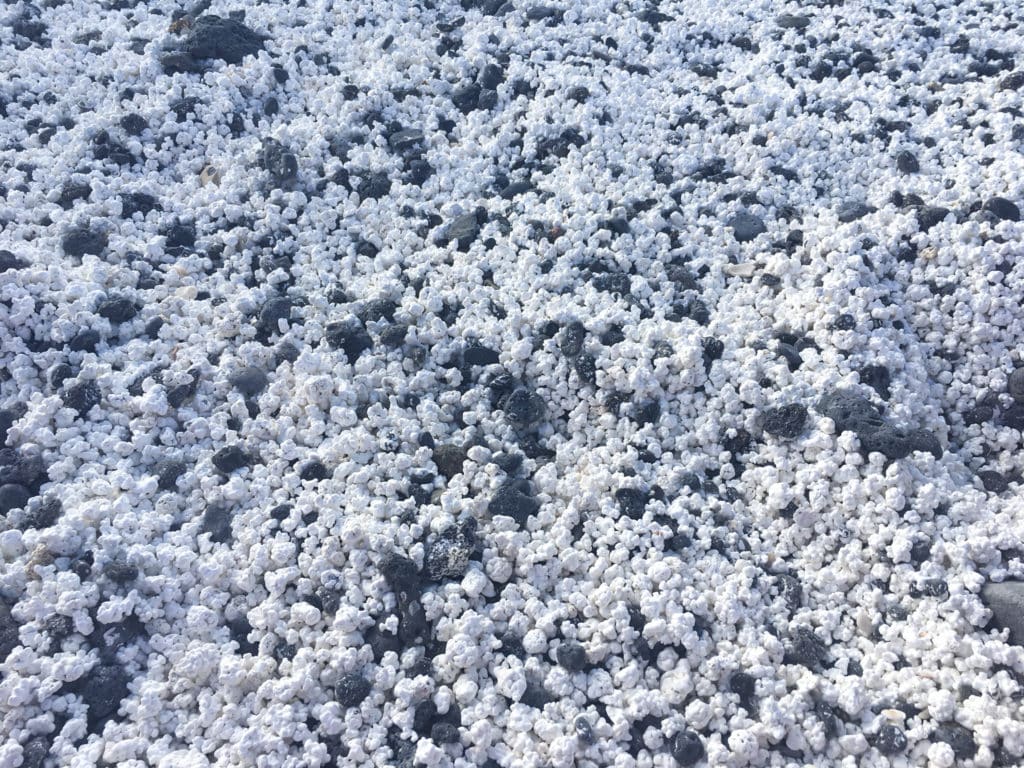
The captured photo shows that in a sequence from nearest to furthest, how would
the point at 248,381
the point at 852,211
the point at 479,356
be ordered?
the point at 248,381 → the point at 479,356 → the point at 852,211

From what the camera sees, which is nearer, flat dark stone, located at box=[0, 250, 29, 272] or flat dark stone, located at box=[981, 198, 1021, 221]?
flat dark stone, located at box=[0, 250, 29, 272]

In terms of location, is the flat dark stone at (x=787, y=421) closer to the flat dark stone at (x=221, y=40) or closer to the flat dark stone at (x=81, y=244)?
the flat dark stone at (x=81, y=244)

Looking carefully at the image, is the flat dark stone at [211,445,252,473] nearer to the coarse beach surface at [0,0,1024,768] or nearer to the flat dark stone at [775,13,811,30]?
the coarse beach surface at [0,0,1024,768]

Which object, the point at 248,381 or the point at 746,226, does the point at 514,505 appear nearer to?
the point at 248,381

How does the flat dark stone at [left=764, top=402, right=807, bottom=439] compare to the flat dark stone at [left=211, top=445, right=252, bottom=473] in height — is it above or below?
above

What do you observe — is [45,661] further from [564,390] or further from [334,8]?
[334,8]

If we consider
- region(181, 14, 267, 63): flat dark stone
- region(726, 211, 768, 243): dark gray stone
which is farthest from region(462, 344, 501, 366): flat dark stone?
region(181, 14, 267, 63): flat dark stone

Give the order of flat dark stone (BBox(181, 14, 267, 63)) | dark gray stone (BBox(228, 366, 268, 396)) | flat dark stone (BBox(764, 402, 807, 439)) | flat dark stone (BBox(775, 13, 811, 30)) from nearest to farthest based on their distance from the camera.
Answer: flat dark stone (BBox(764, 402, 807, 439)), dark gray stone (BBox(228, 366, 268, 396)), flat dark stone (BBox(181, 14, 267, 63)), flat dark stone (BBox(775, 13, 811, 30))

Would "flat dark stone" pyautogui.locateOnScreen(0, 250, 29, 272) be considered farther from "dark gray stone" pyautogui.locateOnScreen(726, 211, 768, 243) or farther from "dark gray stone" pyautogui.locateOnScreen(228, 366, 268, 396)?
"dark gray stone" pyautogui.locateOnScreen(726, 211, 768, 243)

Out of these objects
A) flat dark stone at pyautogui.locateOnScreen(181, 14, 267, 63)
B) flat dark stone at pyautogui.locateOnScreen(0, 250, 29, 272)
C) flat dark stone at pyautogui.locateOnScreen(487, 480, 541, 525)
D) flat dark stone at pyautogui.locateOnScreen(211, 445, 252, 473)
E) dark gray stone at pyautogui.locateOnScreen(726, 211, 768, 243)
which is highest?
flat dark stone at pyautogui.locateOnScreen(181, 14, 267, 63)

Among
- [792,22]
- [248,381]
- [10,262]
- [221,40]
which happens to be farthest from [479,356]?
[792,22]

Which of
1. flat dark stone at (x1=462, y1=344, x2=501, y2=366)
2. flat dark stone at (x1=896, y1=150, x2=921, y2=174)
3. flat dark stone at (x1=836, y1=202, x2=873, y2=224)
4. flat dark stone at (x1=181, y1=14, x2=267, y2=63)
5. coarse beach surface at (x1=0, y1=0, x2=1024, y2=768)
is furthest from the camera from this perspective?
flat dark stone at (x1=181, y1=14, x2=267, y2=63)

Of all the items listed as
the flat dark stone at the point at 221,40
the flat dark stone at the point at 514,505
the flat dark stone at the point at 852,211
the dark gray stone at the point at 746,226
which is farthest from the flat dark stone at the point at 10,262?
the flat dark stone at the point at 852,211
